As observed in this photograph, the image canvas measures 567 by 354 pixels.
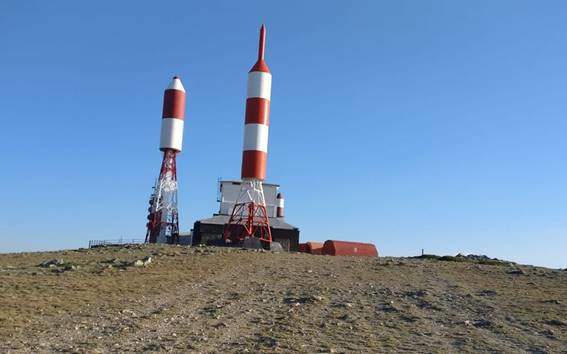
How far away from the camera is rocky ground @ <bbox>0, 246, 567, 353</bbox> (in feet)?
48.1

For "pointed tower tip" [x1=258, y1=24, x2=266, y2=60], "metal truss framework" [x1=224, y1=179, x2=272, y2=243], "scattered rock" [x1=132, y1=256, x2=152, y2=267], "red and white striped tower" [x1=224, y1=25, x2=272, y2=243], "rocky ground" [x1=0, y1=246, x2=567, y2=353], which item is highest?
"pointed tower tip" [x1=258, y1=24, x2=266, y2=60]

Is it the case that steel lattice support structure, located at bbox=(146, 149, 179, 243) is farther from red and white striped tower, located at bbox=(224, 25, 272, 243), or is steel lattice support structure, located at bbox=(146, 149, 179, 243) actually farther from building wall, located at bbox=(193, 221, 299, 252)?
red and white striped tower, located at bbox=(224, 25, 272, 243)

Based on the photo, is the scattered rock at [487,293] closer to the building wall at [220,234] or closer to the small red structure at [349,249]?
the small red structure at [349,249]

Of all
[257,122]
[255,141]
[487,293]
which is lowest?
[487,293]

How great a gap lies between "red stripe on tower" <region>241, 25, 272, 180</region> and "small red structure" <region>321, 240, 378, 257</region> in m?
11.6

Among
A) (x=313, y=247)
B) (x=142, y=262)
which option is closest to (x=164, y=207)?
(x=313, y=247)

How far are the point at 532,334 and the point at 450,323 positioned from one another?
Result: 2235mm

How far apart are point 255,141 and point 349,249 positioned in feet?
50.9

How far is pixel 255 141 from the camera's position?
43875 mm

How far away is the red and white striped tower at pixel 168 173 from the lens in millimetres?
56062

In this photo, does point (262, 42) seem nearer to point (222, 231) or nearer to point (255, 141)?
point (255, 141)

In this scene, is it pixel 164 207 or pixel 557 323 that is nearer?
pixel 557 323

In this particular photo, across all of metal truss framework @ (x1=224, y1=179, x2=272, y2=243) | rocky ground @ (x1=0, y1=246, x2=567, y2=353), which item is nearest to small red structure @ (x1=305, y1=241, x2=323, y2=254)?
metal truss framework @ (x1=224, y1=179, x2=272, y2=243)

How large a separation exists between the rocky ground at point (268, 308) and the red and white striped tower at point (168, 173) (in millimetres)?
27258
